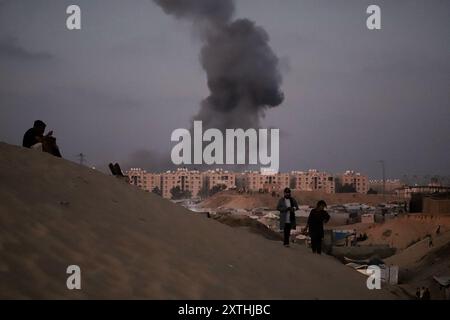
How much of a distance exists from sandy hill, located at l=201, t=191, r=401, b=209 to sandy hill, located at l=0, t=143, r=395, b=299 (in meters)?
106

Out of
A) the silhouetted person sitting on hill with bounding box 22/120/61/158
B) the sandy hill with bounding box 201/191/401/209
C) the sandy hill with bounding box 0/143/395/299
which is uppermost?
the silhouetted person sitting on hill with bounding box 22/120/61/158

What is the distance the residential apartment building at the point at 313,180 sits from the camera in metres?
166

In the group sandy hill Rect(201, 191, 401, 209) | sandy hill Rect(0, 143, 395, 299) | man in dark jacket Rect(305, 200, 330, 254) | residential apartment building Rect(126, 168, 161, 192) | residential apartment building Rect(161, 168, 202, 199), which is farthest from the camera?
residential apartment building Rect(161, 168, 202, 199)

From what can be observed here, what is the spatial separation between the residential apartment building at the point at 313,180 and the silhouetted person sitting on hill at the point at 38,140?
506 ft

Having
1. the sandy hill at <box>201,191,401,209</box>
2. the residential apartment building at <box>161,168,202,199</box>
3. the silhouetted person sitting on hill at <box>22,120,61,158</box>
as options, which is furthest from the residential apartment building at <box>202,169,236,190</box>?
the silhouetted person sitting on hill at <box>22,120,61,158</box>

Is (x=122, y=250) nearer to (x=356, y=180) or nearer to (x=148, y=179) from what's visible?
(x=148, y=179)

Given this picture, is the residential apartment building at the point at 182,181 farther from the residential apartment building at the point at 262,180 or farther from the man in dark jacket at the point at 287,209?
the man in dark jacket at the point at 287,209

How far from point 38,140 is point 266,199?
112m

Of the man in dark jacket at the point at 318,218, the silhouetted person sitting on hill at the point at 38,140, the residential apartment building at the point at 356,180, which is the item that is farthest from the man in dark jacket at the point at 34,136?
the residential apartment building at the point at 356,180

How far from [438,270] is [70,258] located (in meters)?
24.3

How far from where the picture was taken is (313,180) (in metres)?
169

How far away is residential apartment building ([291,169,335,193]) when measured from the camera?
544ft

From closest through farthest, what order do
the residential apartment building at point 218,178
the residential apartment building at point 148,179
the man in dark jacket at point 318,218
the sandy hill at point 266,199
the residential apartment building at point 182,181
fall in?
the man in dark jacket at point 318,218 → the sandy hill at point 266,199 → the residential apartment building at point 148,179 → the residential apartment building at point 182,181 → the residential apartment building at point 218,178

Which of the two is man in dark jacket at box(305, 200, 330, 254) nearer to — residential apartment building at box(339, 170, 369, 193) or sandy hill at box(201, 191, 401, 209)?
sandy hill at box(201, 191, 401, 209)
